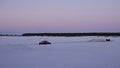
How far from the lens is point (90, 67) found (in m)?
8.16

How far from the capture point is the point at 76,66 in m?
8.43

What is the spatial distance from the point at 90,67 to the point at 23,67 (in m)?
2.42

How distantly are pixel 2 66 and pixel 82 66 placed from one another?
9.70 ft

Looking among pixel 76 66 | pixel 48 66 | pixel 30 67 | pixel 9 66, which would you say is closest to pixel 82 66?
pixel 76 66

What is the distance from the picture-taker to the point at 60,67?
8266 mm

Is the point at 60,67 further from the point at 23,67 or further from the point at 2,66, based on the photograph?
the point at 2,66

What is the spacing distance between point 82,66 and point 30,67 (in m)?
1.91

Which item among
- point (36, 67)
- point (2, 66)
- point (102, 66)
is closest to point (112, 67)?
point (102, 66)

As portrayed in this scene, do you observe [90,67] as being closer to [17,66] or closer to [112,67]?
[112,67]

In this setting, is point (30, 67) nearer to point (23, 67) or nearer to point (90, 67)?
point (23, 67)

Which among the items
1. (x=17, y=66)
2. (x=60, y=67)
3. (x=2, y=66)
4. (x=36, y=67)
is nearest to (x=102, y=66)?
(x=60, y=67)

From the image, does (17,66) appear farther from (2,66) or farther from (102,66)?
(102,66)

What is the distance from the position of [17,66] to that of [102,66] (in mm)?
3128

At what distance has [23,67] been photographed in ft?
26.8
